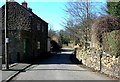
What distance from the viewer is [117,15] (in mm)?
25719

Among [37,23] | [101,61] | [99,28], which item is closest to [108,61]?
[101,61]

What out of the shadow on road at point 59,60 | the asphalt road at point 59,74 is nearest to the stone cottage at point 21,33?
the shadow on road at point 59,60

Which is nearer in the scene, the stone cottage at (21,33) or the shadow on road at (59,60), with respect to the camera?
the stone cottage at (21,33)

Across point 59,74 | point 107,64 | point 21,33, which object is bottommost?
point 59,74

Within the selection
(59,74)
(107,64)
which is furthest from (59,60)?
(107,64)

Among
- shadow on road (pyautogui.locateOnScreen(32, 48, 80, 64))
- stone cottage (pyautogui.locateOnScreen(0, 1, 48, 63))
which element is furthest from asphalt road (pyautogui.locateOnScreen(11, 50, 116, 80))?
shadow on road (pyautogui.locateOnScreen(32, 48, 80, 64))

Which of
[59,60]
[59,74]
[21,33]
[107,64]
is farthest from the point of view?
[59,60]

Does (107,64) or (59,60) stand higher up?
(107,64)

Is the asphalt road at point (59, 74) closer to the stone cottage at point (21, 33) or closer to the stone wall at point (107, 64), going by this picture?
the stone wall at point (107, 64)

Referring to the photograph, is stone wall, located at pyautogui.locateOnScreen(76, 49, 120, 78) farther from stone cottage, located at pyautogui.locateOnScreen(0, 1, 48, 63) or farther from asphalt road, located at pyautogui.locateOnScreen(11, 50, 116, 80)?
stone cottage, located at pyautogui.locateOnScreen(0, 1, 48, 63)

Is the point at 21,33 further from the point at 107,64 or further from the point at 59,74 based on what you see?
the point at 107,64

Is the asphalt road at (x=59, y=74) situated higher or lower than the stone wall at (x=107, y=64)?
lower

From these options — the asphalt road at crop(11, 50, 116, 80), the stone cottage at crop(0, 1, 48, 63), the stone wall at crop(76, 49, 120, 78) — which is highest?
the stone cottage at crop(0, 1, 48, 63)

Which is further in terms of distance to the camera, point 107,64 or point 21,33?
point 21,33
